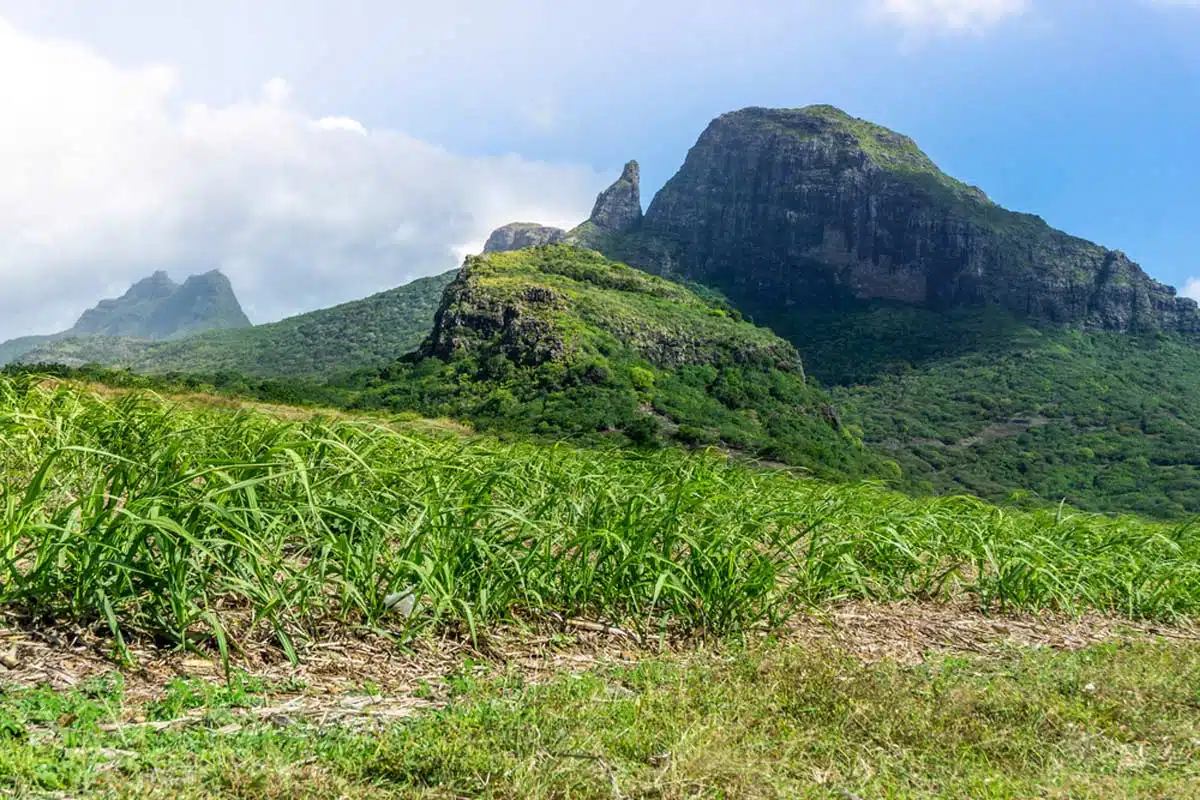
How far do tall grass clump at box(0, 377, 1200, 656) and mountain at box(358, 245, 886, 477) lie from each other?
29.4 m

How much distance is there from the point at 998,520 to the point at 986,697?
3350 millimetres

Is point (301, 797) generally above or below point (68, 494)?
below

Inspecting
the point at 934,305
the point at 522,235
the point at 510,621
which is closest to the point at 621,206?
the point at 522,235

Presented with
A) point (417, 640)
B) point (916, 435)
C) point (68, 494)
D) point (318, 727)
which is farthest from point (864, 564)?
point (916, 435)

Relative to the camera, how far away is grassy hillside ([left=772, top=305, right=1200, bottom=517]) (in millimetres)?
61250

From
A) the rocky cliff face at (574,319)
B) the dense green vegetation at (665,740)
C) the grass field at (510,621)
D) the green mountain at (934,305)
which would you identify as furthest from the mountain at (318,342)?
the dense green vegetation at (665,740)

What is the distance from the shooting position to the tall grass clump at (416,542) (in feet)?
8.95

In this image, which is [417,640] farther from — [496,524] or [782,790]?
[782,790]

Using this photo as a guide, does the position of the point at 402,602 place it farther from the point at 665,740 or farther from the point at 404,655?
the point at 665,740

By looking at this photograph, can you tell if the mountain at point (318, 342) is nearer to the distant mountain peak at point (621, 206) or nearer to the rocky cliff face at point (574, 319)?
the rocky cliff face at point (574, 319)

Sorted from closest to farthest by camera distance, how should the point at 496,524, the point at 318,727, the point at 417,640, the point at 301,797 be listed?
the point at 301,797, the point at 318,727, the point at 417,640, the point at 496,524

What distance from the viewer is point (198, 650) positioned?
268 cm

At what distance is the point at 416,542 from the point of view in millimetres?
3139

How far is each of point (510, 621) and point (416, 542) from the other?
1.75 ft
